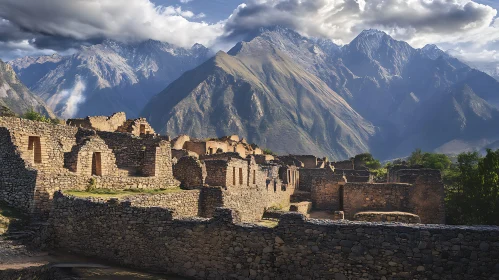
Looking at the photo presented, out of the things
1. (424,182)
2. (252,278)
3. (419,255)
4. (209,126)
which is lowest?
(252,278)

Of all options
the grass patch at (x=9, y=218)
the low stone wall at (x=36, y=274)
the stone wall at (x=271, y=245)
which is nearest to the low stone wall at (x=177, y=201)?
the stone wall at (x=271, y=245)

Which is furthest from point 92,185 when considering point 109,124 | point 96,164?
point 109,124

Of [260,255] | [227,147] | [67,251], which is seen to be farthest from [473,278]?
[227,147]

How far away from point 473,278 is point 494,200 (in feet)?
52.5

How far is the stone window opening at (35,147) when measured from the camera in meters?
17.8

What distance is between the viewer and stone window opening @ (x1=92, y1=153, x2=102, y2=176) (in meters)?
19.0

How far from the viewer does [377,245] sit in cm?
1088

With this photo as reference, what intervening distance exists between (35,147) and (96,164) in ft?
8.80

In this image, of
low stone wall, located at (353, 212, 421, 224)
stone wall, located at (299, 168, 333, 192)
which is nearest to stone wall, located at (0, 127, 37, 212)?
low stone wall, located at (353, 212, 421, 224)

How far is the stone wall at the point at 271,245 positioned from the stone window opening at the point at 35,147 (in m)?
4.02

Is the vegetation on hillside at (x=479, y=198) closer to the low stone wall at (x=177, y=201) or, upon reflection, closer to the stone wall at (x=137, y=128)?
the low stone wall at (x=177, y=201)

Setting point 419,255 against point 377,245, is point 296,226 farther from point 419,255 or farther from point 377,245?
point 419,255

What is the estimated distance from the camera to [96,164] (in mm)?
19172

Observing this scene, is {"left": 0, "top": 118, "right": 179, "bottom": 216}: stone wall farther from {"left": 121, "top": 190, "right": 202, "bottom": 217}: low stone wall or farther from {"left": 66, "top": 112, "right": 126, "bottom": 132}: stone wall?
{"left": 66, "top": 112, "right": 126, "bottom": 132}: stone wall
